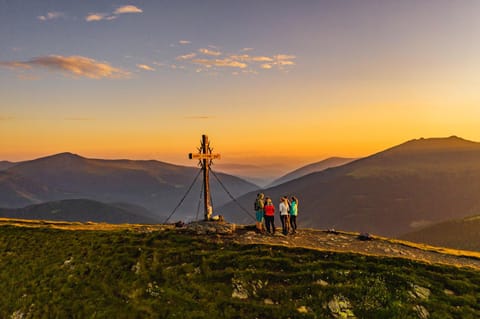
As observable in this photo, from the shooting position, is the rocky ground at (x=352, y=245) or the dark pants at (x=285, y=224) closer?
the rocky ground at (x=352, y=245)

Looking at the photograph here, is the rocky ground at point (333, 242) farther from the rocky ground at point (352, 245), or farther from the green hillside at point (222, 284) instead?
the green hillside at point (222, 284)

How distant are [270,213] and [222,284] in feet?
35.7

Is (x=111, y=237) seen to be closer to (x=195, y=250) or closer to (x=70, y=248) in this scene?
(x=70, y=248)

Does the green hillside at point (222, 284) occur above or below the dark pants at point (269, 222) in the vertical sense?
below

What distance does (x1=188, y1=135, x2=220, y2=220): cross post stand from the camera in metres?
37.4

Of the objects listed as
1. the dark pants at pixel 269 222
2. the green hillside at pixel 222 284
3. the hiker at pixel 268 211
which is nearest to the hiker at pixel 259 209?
the hiker at pixel 268 211

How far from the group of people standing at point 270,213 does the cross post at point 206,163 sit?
582 centimetres

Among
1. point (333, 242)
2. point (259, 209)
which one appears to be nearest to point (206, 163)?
point (259, 209)

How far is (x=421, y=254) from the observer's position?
33062 mm

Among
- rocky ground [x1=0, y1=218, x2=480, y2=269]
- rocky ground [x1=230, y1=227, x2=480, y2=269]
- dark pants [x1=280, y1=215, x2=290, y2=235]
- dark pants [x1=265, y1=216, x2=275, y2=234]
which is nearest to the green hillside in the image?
rocky ground [x1=0, y1=218, x2=480, y2=269]

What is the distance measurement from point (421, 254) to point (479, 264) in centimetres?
561

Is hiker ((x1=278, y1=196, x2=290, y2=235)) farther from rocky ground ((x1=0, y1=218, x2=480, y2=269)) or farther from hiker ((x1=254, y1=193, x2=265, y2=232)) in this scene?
hiker ((x1=254, y1=193, x2=265, y2=232))

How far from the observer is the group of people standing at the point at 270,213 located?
3356 cm

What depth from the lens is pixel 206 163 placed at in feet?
128
